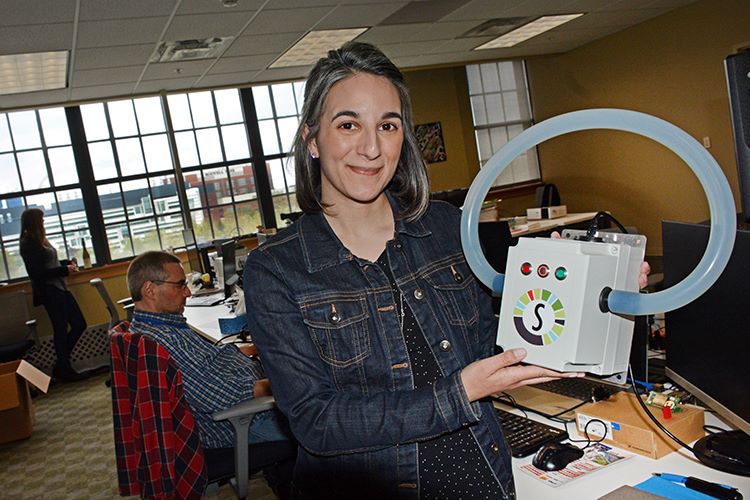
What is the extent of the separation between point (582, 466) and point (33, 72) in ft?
17.1

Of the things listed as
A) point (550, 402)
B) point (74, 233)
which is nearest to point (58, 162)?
point (74, 233)

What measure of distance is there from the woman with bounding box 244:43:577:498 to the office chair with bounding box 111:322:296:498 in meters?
1.14

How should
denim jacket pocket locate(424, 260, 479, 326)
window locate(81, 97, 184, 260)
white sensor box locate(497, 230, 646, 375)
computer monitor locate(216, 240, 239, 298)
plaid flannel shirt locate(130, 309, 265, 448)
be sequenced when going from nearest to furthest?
white sensor box locate(497, 230, 646, 375)
denim jacket pocket locate(424, 260, 479, 326)
plaid flannel shirt locate(130, 309, 265, 448)
computer monitor locate(216, 240, 239, 298)
window locate(81, 97, 184, 260)

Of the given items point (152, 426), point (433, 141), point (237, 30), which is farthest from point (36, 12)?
point (433, 141)

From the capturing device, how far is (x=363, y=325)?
113 centimetres

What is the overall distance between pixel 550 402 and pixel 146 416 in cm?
128

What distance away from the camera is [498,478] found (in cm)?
116

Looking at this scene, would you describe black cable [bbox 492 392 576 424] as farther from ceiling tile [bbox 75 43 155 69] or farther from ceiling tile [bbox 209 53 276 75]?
ceiling tile [bbox 209 53 276 75]

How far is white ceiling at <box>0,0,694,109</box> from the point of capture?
13.4 feet

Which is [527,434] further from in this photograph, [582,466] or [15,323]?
[15,323]

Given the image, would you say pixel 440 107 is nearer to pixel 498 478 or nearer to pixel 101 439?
pixel 101 439

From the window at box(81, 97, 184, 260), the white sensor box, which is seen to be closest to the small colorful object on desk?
the white sensor box

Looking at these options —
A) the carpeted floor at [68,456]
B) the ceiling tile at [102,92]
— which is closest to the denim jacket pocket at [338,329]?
the carpeted floor at [68,456]

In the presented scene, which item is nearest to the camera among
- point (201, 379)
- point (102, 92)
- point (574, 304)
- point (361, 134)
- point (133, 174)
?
point (574, 304)
